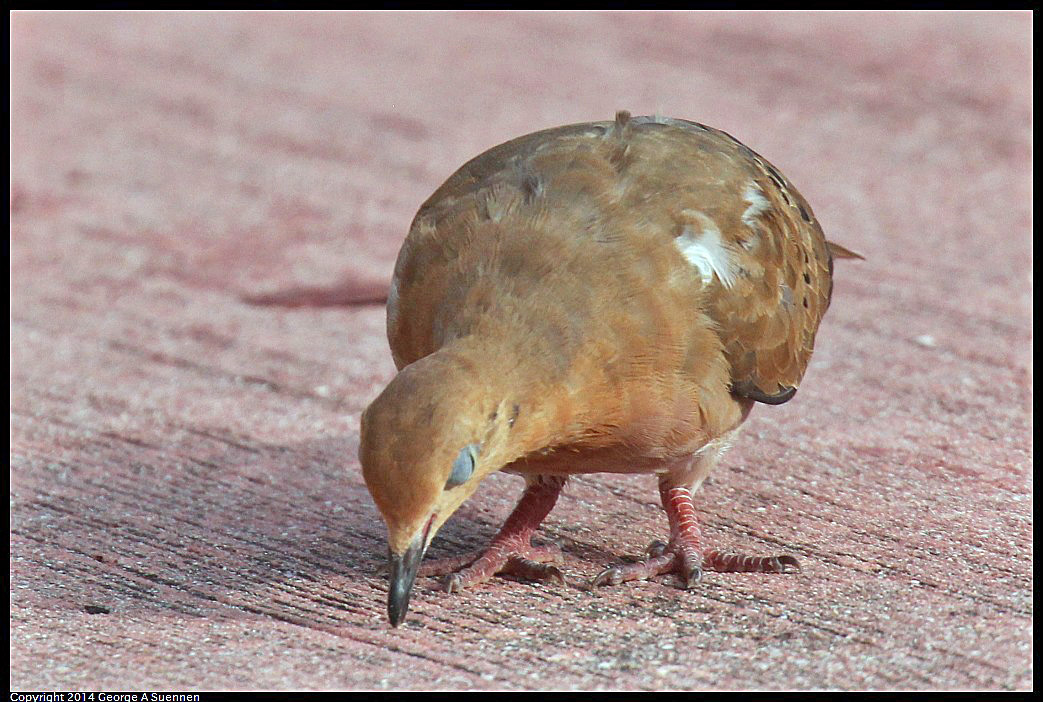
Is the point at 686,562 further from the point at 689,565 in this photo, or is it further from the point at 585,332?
the point at 585,332

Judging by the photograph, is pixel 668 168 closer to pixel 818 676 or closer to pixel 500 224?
pixel 500 224

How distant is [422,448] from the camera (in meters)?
3.74

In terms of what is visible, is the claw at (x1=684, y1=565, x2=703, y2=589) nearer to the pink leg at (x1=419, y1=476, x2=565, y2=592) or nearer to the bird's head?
the pink leg at (x1=419, y1=476, x2=565, y2=592)

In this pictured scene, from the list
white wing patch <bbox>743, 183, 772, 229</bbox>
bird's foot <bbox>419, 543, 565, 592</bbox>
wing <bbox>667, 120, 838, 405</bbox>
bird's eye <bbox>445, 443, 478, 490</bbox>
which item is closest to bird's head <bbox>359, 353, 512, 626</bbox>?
bird's eye <bbox>445, 443, 478, 490</bbox>

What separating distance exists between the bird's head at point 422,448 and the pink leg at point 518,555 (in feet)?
3.00

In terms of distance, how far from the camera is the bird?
12.7 feet

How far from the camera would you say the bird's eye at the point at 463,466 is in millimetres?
3824

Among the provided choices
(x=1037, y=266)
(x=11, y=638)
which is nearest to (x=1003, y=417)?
(x=1037, y=266)

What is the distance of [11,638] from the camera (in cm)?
445

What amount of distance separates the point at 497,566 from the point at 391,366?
2325mm

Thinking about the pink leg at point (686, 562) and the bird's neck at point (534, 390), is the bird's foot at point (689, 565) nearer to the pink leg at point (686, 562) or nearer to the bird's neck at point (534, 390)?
the pink leg at point (686, 562)

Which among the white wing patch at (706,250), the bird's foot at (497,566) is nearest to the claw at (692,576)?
the bird's foot at (497,566)

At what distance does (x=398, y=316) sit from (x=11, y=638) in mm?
1664

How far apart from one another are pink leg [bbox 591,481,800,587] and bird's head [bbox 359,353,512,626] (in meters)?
1.03
